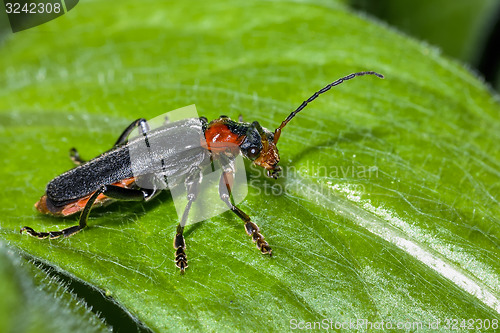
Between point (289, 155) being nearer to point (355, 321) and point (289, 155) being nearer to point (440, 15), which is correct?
point (355, 321)

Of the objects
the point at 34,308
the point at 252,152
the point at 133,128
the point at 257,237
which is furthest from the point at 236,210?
the point at 34,308

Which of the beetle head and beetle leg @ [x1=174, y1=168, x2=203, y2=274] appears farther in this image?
the beetle head

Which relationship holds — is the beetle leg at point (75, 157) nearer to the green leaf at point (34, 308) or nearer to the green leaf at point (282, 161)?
the green leaf at point (282, 161)

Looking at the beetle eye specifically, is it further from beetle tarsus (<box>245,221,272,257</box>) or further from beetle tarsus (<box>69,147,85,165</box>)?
beetle tarsus (<box>69,147,85,165</box>)

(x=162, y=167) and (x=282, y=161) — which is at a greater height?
(x=282, y=161)

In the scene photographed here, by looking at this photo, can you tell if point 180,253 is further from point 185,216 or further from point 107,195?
point 107,195

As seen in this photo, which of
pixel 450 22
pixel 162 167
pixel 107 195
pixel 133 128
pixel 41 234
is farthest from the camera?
pixel 450 22

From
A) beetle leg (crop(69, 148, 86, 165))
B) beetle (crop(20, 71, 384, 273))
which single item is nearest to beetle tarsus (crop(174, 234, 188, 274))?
beetle (crop(20, 71, 384, 273))
